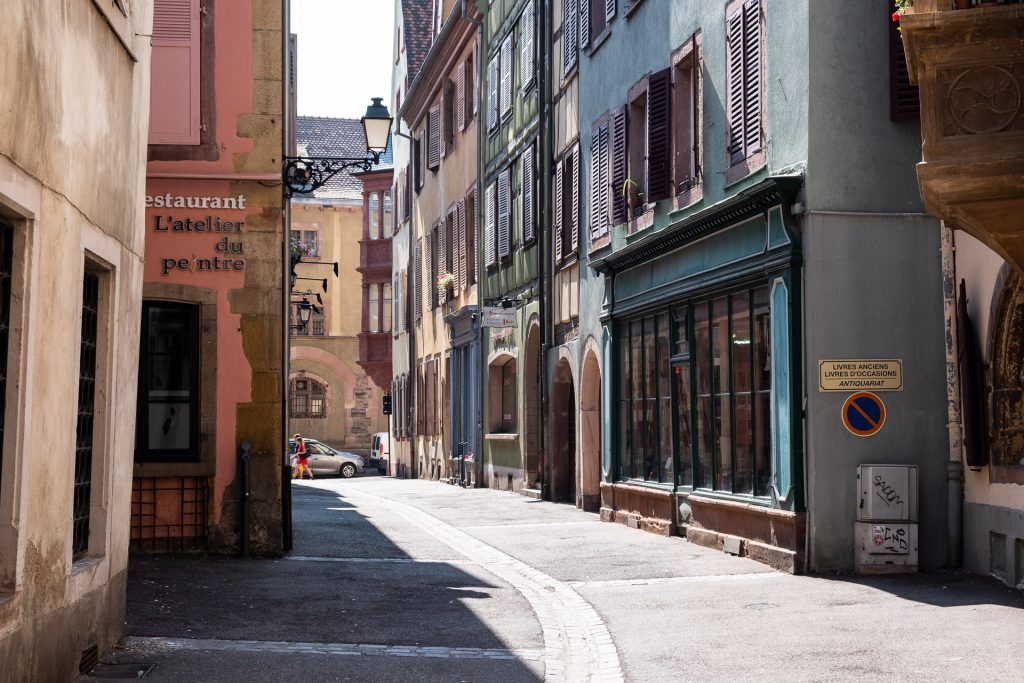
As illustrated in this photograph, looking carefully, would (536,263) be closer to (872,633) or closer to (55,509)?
(872,633)

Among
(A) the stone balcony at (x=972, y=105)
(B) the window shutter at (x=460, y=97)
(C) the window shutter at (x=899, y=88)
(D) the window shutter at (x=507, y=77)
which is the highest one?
(B) the window shutter at (x=460, y=97)

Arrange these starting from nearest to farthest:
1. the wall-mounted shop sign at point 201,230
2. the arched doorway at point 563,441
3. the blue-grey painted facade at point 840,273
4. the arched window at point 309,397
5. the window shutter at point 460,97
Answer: the blue-grey painted facade at point 840,273 → the wall-mounted shop sign at point 201,230 → the arched doorway at point 563,441 → the window shutter at point 460,97 → the arched window at point 309,397

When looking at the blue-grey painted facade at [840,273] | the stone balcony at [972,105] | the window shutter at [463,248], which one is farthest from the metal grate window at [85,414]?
the window shutter at [463,248]

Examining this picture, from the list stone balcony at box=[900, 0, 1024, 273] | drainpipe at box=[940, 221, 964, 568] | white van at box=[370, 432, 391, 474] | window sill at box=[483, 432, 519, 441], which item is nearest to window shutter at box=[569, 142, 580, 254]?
window sill at box=[483, 432, 519, 441]

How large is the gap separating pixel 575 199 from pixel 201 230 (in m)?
9.49

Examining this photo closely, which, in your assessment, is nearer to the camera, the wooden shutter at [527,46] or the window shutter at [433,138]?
the wooden shutter at [527,46]

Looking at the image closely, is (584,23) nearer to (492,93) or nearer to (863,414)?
(492,93)

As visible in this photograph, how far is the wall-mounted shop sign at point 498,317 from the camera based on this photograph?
2603cm

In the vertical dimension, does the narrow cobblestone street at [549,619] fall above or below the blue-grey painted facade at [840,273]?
below

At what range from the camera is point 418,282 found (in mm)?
41438

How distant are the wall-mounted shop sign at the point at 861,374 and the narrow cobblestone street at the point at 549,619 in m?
1.71

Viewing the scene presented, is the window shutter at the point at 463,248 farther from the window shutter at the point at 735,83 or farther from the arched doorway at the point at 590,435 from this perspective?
the window shutter at the point at 735,83

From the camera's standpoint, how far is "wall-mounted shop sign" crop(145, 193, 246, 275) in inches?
570

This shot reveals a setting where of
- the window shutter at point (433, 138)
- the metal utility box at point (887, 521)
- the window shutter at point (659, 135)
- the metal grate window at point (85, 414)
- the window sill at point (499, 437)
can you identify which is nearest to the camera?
the metal grate window at point (85, 414)
